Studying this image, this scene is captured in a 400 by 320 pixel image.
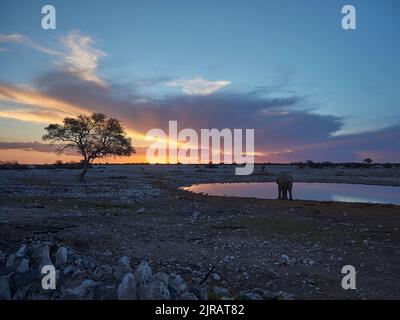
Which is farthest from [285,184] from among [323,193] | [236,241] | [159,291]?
[159,291]

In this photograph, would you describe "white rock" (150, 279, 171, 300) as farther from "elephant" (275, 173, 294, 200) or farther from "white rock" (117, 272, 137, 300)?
"elephant" (275, 173, 294, 200)

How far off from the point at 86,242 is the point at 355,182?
49.7 metres

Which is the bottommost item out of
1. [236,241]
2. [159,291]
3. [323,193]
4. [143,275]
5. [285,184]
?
[323,193]

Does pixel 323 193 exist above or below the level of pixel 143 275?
below

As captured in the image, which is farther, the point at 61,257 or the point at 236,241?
the point at 236,241

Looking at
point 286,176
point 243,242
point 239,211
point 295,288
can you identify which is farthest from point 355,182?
point 295,288

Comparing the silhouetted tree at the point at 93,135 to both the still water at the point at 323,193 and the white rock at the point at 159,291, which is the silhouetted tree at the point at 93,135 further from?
the white rock at the point at 159,291

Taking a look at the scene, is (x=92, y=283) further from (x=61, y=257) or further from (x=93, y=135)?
(x=93, y=135)

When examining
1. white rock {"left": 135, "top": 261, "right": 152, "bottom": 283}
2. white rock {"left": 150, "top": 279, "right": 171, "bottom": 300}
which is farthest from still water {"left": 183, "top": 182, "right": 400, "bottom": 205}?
white rock {"left": 150, "top": 279, "right": 171, "bottom": 300}

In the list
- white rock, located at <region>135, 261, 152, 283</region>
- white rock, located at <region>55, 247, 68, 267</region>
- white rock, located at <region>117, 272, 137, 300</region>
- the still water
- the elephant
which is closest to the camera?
white rock, located at <region>117, 272, 137, 300</region>

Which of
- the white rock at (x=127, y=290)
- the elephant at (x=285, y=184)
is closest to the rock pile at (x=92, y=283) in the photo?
the white rock at (x=127, y=290)
